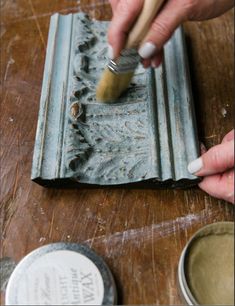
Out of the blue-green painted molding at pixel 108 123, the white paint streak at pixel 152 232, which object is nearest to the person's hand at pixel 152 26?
the blue-green painted molding at pixel 108 123

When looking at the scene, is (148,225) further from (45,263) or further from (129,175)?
(45,263)

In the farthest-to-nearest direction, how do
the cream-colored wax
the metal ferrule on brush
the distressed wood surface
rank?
1. the metal ferrule on brush
2. the distressed wood surface
3. the cream-colored wax

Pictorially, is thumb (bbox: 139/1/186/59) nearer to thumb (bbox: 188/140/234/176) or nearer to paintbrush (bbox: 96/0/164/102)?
paintbrush (bbox: 96/0/164/102)

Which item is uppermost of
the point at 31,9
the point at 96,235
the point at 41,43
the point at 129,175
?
the point at 31,9

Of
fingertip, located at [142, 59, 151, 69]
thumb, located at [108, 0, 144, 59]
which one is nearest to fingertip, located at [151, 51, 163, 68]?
fingertip, located at [142, 59, 151, 69]

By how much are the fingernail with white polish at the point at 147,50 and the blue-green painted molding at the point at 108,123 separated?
0.48 ft

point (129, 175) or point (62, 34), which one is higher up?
point (62, 34)

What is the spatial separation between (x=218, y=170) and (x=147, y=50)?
12.7 inches

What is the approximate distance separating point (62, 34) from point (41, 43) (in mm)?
87

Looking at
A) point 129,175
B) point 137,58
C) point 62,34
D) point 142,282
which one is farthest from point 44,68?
point 142,282

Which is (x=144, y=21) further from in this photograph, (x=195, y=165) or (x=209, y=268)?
(x=209, y=268)

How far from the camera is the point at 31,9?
1.38m

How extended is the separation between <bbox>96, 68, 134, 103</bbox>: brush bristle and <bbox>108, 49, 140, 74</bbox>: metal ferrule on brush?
0.01m

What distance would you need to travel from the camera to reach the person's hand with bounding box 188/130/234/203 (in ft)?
2.93
